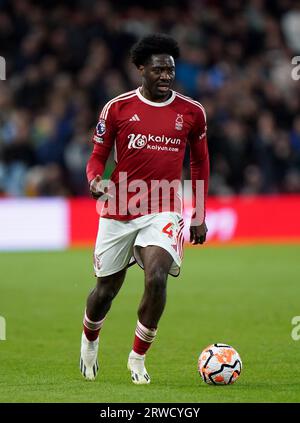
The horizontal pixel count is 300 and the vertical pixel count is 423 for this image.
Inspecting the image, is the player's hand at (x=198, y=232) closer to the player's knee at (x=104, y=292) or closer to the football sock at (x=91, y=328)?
the player's knee at (x=104, y=292)

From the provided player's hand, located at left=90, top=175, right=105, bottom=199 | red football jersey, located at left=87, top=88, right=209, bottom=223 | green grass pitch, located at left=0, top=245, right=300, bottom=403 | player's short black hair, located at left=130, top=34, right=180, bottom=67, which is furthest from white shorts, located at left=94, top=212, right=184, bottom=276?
player's short black hair, located at left=130, top=34, right=180, bottom=67

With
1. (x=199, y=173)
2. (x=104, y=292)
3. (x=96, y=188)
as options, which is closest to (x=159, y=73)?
(x=199, y=173)

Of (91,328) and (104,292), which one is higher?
(104,292)

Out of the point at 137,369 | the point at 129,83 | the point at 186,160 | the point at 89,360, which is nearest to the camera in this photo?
the point at 137,369

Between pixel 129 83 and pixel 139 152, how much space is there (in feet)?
43.5

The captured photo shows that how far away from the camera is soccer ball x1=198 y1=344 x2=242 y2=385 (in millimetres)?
7973

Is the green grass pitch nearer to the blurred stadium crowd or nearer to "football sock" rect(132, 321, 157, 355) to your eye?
"football sock" rect(132, 321, 157, 355)

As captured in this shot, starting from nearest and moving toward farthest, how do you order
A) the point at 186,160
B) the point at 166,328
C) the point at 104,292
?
the point at 104,292 < the point at 166,328 < the point at 186,160

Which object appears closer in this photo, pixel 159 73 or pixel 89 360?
pixel 159 73

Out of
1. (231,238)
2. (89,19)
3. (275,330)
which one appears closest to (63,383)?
(275,330)

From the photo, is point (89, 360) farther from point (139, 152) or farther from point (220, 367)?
point (139, 152)

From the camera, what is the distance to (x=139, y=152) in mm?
8180
